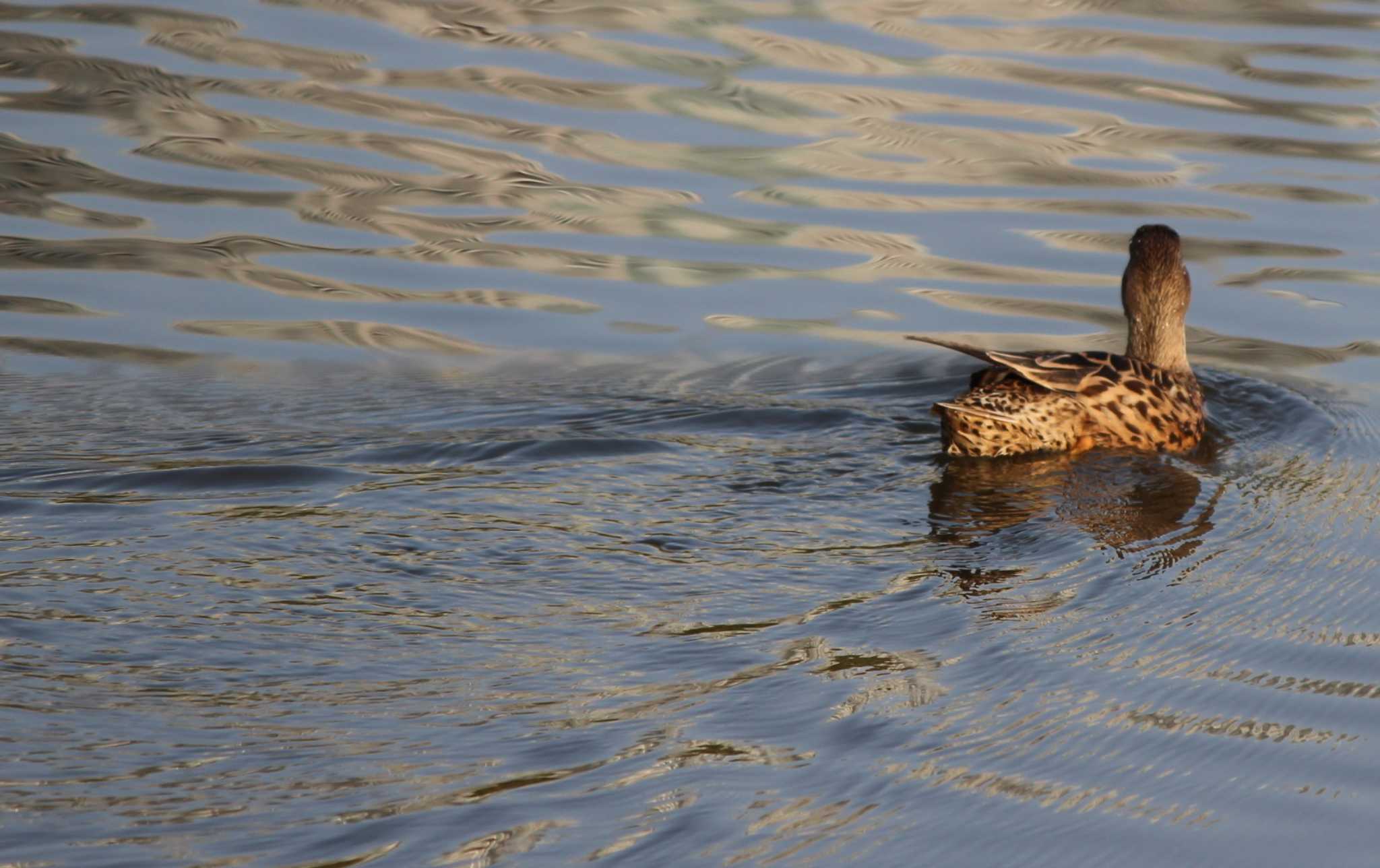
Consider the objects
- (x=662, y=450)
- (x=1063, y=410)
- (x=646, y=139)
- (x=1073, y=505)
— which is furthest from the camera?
(x=646, y=139)

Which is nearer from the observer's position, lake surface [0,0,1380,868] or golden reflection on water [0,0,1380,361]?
lake surface [0,0,1380,868]

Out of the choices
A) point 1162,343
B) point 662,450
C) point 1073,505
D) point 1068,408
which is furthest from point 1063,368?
point 662,450

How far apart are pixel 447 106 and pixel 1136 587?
828cm

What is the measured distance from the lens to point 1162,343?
28.8 feet

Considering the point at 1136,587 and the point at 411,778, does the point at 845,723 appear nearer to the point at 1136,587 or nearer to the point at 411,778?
the point at 411,778

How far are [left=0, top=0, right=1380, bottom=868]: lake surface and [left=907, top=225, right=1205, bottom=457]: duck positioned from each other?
4.8 inches

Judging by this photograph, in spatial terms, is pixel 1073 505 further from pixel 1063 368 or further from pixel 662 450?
pixel 662 450

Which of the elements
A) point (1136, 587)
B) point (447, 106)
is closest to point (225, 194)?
point (447, 106)

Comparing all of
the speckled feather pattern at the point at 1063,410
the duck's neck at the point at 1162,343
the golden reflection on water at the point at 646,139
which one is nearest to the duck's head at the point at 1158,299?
the duck's neck at the point at 1162,343

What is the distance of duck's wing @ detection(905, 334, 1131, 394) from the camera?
7.59 m

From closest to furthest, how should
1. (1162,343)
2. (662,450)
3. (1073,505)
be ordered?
(1073,505) → (662,450) → (1162,343)

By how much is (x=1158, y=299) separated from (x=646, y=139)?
15.4 feet

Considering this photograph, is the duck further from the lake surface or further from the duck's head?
the duck's head

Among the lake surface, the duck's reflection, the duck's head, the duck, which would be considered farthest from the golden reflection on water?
the duck's reflection
